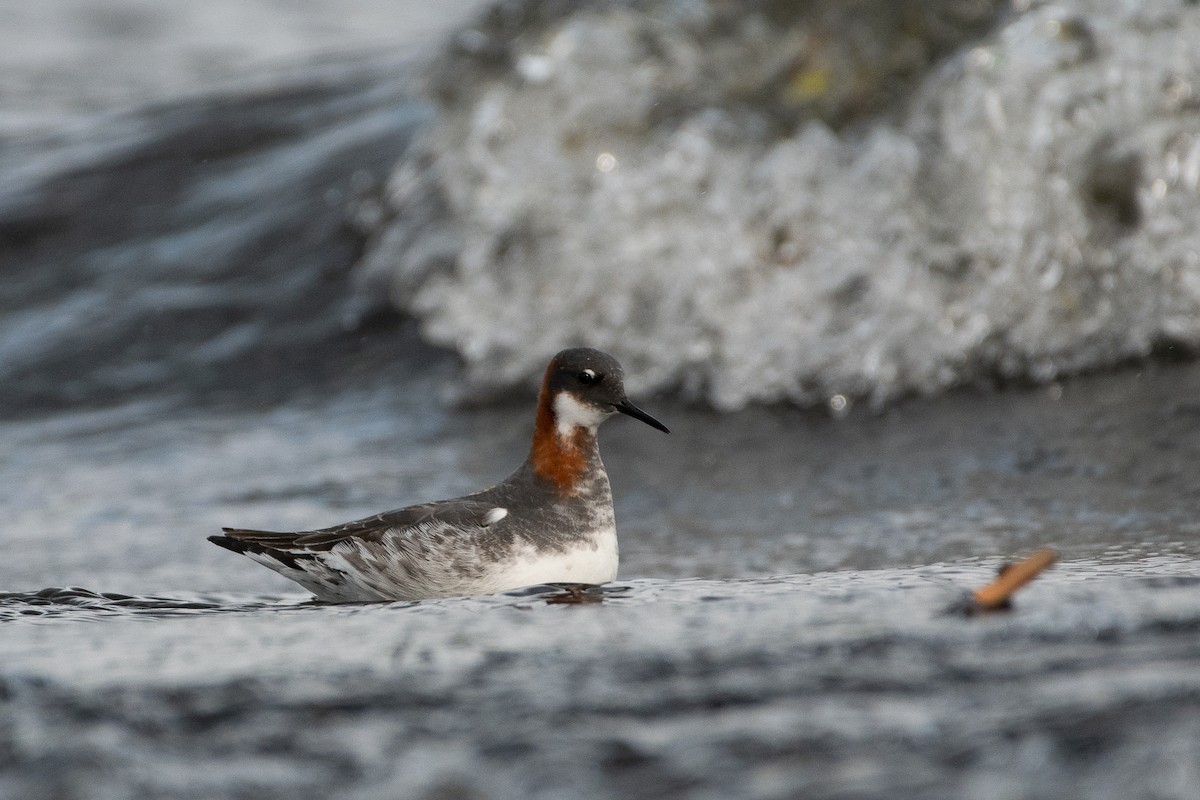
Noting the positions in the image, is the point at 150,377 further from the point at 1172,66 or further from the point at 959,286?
the point at 1172,66

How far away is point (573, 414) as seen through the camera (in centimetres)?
491

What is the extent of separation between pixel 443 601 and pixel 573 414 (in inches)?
41.8

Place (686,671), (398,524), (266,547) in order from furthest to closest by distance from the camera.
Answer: (266,547)
(398,524)
(686,671)

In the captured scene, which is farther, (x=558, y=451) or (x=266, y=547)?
(x=558, y=451)

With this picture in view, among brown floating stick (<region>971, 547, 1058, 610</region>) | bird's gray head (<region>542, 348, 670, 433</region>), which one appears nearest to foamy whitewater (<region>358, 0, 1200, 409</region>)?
bird's gray head (<region>542, 348, 670, 433</region>)

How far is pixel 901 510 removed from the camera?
5957mm

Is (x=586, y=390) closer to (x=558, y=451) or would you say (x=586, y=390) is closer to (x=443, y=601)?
(x=558, y=451)

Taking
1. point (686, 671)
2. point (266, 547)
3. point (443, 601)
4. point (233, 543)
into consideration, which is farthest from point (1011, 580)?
point (233, 543)

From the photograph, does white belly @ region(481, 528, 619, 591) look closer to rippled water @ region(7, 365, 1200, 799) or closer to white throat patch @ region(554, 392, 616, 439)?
rippled water @ region(7, 365, 1200, 799)

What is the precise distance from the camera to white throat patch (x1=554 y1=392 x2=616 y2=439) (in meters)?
4.90

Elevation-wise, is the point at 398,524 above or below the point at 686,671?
above

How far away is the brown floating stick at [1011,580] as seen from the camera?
306 centimetres

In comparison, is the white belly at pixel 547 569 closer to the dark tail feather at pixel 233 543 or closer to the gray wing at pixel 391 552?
the gray wing at pixel 391 552

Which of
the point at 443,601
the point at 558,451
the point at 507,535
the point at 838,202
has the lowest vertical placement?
the point at 443,601
